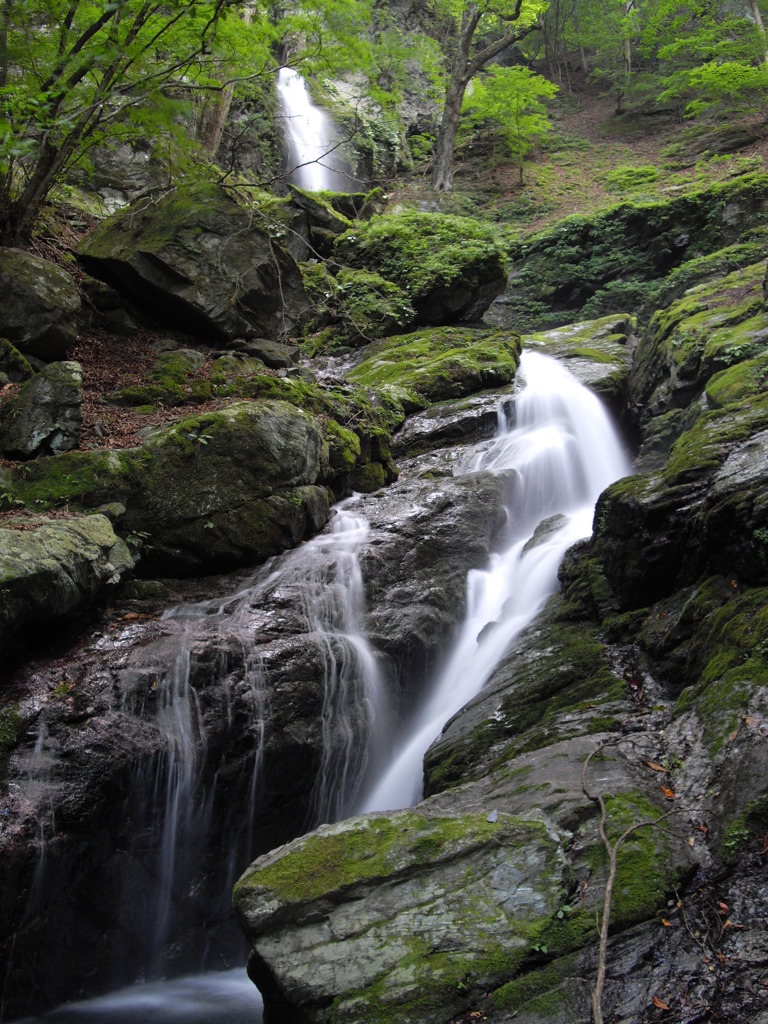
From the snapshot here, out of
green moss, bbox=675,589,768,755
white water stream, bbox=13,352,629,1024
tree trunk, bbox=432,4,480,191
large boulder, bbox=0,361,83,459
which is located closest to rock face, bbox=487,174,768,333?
tree trunk, bbox=432,4,480,191

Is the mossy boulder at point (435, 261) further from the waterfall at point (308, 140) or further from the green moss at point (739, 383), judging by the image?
the waterfall at point (308, 140)

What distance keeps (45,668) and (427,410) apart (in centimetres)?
748

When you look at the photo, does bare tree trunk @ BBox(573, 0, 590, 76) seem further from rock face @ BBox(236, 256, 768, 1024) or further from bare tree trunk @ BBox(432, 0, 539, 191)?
rock face @ BBox(236, 256, 768, 1024)

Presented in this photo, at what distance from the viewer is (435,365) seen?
11969 mm

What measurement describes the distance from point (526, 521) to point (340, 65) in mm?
6751

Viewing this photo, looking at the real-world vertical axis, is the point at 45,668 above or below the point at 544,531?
above

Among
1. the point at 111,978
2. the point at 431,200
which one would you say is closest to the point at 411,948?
the point at 111,978

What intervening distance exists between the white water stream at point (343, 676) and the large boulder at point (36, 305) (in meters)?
3.66

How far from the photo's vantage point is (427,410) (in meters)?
11.3

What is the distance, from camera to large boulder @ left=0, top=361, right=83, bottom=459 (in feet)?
21.7

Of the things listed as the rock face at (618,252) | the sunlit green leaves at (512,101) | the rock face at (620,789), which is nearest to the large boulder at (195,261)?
the rock face at (620,789)

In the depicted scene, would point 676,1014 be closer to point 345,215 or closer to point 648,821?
point 648,821

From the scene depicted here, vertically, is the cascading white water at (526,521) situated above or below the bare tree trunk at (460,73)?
below

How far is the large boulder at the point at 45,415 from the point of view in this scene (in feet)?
21.7
